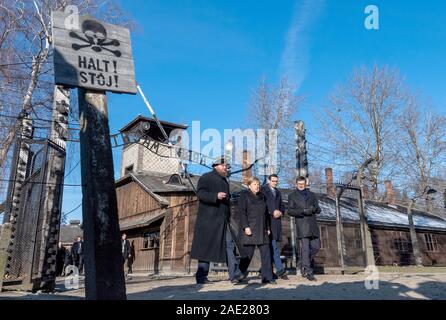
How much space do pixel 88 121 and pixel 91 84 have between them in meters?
0.43

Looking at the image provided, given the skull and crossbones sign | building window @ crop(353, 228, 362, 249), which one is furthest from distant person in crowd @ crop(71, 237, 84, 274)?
the skull and crossbones sign

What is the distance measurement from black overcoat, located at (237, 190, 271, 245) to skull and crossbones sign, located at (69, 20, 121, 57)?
3.85m

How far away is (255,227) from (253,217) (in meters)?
0.20

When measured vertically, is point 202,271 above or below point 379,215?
below

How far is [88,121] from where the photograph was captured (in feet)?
11.5

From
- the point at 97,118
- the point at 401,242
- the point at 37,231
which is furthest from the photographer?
the point at 401,242

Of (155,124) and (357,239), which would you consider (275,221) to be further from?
(155,124)

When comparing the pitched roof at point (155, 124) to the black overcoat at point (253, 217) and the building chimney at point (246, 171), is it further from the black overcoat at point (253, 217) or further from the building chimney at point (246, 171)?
the black overcoat at point (253, 217)

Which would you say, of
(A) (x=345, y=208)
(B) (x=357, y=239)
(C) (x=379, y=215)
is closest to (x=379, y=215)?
(C) (x=379, y=215)

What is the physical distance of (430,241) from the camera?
30484mm

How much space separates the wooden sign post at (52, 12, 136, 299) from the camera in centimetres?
319

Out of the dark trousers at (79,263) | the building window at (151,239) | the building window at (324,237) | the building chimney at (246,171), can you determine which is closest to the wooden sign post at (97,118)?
the dark trousers at (79,263)

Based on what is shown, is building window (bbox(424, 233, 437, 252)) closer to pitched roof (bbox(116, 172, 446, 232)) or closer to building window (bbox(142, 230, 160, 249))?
pitched roof (bbox(116, 172, 446, 232))
